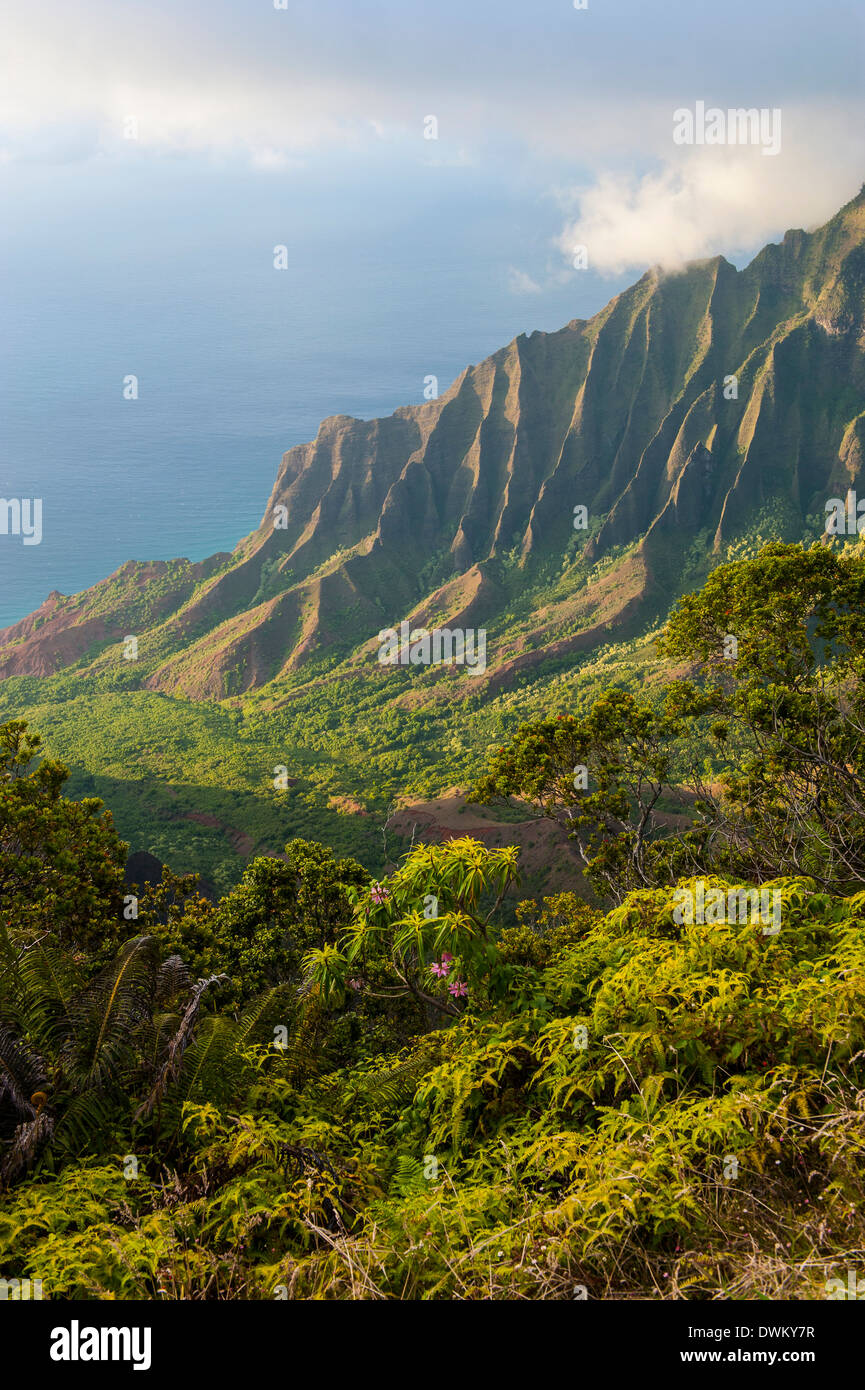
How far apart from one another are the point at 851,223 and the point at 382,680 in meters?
106

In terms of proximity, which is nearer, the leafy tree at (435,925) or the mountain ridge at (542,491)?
the leafy tree at (435,925)

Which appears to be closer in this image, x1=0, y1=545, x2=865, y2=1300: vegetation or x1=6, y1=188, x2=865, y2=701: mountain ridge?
x1=0, y1=545, x2=865, y2=1300: vegetation

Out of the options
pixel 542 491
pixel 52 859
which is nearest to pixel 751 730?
pixel 52 859

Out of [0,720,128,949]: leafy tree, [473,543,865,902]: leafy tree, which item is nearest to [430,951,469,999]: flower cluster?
[473,543,865,902]: leafy tree

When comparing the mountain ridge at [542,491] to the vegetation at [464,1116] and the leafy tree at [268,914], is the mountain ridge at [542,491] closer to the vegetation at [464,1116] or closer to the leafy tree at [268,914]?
the leafy tree at [268,914]

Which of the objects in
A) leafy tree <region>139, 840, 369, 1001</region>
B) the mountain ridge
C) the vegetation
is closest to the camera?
the vegetation

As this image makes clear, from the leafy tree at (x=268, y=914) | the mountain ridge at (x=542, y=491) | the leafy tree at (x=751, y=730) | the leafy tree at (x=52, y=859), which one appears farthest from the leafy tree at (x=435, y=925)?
the mountain ridge at (x=542, y=491)

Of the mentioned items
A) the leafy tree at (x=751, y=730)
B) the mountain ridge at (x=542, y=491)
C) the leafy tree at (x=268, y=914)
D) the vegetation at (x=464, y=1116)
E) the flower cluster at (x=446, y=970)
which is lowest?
the leafy tree at (x=268, y=914)

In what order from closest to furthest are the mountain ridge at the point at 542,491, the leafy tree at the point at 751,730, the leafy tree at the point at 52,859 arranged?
the leafy tree at the point at 751,730 → the leafy tree at the point at 52,859 → the mountain ridge at the point at 542,491

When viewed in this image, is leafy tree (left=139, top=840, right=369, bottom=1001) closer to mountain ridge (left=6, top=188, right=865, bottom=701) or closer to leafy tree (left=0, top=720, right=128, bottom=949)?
leafy tree (left=0, top=720, right=128, bottom=949)

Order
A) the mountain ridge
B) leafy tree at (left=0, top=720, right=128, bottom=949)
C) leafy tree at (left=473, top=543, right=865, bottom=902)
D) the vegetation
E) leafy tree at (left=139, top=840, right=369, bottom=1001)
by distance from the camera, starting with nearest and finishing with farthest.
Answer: the vegetation → leafy tree at (left=473, top=543, right=865, bottom=902) → leafy tree at (left=0, top=720, right=128, bottom=949) → leafy tree at (left=139, top=840, right=369, bottom=1001) → the mountain ridge

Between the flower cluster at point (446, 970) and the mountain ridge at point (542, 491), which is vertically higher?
the mountain ridge at point (542, 491)

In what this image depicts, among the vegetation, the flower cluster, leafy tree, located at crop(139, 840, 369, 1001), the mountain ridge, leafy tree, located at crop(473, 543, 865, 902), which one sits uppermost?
the mountain ridge
